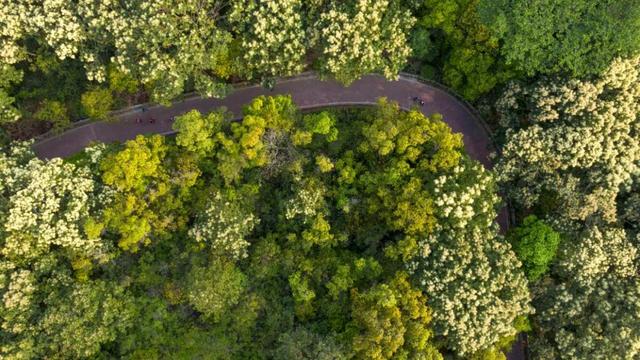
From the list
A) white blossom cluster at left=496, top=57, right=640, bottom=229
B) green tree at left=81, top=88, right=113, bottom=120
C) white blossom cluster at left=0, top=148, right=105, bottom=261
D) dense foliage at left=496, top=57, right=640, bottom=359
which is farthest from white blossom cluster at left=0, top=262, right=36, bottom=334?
dense foliage at left=496, top=57, right=640, bottom=359

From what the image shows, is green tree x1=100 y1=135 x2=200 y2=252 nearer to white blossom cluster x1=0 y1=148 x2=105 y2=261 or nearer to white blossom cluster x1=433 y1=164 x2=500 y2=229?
white blossom cluster x1=0 y1=148 x2=105 y2=261

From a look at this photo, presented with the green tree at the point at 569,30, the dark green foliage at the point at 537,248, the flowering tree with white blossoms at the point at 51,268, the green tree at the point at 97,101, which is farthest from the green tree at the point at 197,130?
the dark green foliage at the point at 537,248

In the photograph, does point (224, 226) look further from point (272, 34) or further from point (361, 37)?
point (361, 37)

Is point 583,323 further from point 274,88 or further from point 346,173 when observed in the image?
point 274,88

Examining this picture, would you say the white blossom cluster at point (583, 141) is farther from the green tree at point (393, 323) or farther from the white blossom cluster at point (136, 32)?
the white blossom cluster at point (136, 32)

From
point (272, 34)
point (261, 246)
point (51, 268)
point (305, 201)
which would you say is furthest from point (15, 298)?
point (272, 34)
